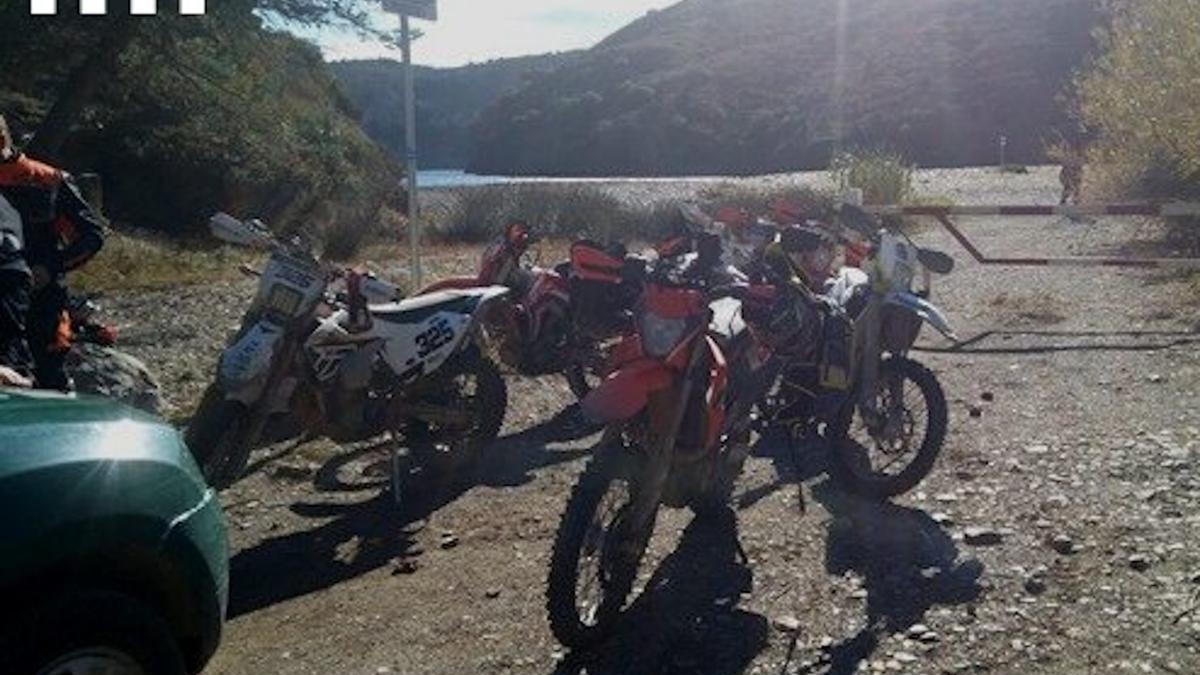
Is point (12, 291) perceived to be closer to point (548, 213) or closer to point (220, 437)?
point (220, 437)

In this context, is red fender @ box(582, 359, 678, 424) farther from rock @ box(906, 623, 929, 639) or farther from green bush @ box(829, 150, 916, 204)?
green bush @ box(829, 150, 916, 204)

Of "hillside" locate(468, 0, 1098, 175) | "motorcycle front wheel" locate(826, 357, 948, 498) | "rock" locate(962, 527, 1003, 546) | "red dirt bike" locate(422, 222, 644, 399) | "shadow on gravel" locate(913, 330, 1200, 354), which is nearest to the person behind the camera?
"rock" locate(962, 527, 1003, 546)

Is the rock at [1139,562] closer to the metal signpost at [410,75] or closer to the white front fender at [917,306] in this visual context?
the white front fender at [917,306]

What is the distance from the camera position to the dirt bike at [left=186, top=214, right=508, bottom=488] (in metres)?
5.09

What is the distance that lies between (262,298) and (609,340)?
11.1 ft

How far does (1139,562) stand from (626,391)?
88.7 inches

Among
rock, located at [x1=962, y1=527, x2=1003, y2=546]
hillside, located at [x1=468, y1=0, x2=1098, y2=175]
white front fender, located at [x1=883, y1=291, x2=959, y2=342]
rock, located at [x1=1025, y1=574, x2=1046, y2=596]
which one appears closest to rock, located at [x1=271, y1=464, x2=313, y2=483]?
white front fender, located at [x1=883, y1=291, x2=959, y2=342]

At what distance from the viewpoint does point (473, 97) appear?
2931 inches

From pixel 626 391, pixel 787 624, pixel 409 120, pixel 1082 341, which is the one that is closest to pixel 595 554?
pixel 626 391

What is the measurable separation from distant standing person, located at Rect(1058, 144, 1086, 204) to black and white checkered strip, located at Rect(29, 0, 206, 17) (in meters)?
15.7

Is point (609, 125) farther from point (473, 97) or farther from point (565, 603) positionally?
point (565, 603)

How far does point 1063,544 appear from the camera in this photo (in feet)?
15.3

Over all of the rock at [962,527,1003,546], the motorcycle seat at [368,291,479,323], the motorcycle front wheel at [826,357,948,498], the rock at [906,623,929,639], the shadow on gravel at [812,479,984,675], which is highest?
the motorcycle seat at [368,291,479,323]

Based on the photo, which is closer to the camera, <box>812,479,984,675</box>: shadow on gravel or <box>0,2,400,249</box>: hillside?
<box>812,479,984,675</box>: shadow on gravel
